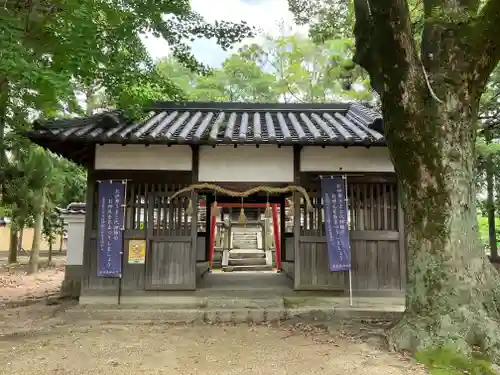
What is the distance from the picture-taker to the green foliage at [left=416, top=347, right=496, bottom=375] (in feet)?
14.8

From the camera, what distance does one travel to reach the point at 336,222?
7984mm

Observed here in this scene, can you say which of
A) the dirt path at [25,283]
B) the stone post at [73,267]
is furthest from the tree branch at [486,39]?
the dirt path at [25,283]

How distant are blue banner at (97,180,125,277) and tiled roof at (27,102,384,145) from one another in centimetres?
109

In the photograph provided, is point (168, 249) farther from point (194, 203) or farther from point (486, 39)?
point (486, 39)

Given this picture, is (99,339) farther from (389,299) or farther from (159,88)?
(389,299)

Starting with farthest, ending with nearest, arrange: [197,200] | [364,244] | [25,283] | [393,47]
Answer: [25,283] → [197,200] → [364,244] → [393,47]

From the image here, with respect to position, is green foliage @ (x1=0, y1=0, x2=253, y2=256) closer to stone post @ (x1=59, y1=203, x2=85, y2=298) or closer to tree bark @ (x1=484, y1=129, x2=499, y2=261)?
stone post @ (x1=59, y1=203, x2=85, y2=298)

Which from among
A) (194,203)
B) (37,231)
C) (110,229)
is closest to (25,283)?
(37,231)

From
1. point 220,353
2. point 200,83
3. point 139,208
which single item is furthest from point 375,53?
point 200,83


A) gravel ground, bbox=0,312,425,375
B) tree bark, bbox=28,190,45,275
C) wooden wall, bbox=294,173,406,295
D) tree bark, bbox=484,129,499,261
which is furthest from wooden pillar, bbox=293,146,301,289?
tree bark, bbox=28,190,45,275

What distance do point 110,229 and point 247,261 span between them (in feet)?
24.5

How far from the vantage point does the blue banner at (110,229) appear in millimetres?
7934

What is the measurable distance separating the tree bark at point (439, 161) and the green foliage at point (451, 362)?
0.41 feet

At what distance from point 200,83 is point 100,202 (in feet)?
65.1
